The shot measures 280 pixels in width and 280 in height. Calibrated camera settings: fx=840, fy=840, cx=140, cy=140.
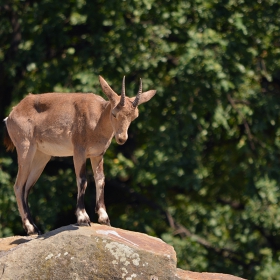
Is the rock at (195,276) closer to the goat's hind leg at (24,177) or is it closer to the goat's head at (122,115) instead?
the goat's head at (122,115)

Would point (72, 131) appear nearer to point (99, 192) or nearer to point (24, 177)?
point (99, 192)

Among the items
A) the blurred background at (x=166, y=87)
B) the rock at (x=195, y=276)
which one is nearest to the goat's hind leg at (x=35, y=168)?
the rock at (x=195, y=276)

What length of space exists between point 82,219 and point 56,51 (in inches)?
290

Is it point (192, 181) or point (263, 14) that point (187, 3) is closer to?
point (263, 14)

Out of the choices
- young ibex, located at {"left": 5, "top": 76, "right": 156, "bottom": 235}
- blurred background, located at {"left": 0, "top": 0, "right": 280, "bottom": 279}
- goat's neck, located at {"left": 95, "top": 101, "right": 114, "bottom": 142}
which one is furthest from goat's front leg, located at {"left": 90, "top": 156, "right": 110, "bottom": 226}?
blurred background, located at {"left": 0, "top": 0, "right": 280, "bottom": 279}

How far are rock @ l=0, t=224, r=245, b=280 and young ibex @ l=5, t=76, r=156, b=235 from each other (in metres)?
0.66

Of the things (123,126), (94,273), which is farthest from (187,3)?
(94,273)

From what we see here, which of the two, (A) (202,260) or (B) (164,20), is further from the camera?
(A) (202,260)

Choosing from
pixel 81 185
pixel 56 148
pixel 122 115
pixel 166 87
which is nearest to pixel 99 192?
pixel 81 185

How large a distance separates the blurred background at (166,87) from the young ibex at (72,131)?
15.0 ft

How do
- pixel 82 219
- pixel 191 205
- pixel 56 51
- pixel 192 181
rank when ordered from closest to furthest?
1. pixel 82 219
2. pixel 192 181
3. pixel 56 51
4. pixel 191 205

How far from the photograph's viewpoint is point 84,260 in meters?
8.80

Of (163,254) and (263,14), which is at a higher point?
(163,254)

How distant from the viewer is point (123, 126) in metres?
9.19
